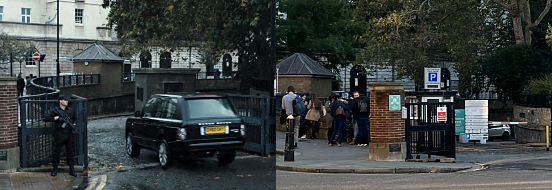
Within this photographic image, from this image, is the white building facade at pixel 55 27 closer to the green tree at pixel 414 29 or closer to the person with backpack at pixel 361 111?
the person with backpack at pixel 361 111

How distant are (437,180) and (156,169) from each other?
392 inches

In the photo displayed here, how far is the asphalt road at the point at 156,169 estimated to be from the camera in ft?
9.81

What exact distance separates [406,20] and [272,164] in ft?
97.6

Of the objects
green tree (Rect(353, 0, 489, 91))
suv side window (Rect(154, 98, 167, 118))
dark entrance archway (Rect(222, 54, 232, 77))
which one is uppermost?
green tree (Rect(353, 0, 489, 91))

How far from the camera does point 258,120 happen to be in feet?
9.92

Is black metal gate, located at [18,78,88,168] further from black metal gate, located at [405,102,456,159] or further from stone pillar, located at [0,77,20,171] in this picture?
black metal gate, located at [405,102,456,159]

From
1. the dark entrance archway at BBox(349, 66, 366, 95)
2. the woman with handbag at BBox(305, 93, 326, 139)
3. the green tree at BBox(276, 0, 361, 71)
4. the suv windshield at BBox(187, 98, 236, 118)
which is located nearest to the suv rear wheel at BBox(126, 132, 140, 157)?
the suv windshield at BBox(187, 98, 236, 118)

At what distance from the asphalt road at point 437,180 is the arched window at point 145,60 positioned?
8.05 metres

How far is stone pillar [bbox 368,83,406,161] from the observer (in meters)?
15.5

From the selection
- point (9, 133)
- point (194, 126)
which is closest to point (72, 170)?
point (194, 126)

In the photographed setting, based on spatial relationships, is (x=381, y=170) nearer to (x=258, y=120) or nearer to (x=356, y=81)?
(x=258, y=120)

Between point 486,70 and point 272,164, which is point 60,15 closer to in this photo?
point 272,164

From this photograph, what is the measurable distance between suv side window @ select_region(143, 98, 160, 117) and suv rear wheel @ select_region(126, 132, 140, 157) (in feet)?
0.72

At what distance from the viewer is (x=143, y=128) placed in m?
3.28
